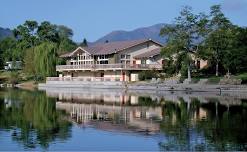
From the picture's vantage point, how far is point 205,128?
81.4 ft

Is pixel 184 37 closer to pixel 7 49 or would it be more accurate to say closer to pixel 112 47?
pixel 112 47

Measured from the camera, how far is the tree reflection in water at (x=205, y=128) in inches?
776

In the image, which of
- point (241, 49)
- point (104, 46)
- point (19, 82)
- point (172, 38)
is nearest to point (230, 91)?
point (241, 49)

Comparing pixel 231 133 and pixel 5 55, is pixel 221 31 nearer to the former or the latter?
pixel 231 133

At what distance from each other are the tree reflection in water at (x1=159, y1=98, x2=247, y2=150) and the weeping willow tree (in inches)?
2105

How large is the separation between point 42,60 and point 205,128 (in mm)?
65681

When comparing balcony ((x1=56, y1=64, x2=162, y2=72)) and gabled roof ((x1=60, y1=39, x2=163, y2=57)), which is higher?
gabled roof ((x1=60, y1=39, x2=163, y2=57))

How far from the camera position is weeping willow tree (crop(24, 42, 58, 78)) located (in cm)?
8781

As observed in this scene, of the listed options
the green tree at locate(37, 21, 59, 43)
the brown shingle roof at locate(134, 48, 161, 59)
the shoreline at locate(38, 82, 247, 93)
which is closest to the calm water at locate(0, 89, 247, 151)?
the shoreline at locate(38, 82, 247, 93)

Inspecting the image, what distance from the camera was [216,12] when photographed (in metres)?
69.7

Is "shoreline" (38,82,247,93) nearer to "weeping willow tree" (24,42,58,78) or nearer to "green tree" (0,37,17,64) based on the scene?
"weeping willow tree" (24,42,58,78)

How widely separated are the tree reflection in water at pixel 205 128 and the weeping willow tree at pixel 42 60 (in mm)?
53465

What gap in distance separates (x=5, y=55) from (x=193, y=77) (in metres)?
64.5

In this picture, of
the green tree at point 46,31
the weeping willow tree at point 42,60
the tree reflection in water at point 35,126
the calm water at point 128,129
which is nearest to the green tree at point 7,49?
the green tree at point 46,31
